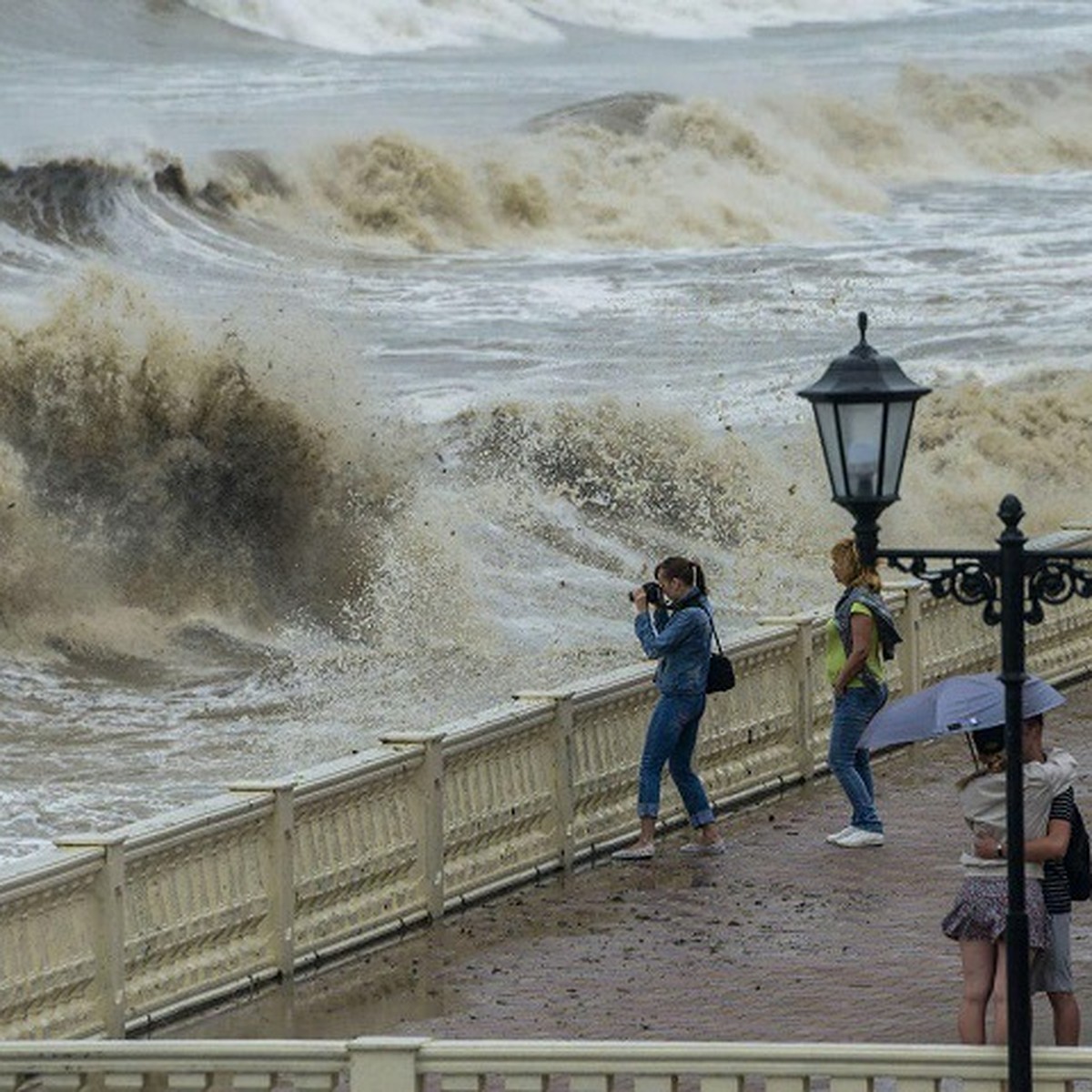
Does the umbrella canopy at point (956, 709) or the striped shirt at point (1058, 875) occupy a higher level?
the umbrella canopy at point (956, 709)

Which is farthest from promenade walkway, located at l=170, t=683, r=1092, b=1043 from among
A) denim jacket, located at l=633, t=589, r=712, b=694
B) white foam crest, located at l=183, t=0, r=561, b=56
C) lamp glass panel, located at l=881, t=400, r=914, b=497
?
white foam crest, located at l=183, t=0, r=561, b=56

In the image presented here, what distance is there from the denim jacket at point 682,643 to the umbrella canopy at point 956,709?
385 cm

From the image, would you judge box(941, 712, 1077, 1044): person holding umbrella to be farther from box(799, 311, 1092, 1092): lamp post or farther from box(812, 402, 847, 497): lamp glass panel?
box(812, 402, 847, 497): lamp glass panel

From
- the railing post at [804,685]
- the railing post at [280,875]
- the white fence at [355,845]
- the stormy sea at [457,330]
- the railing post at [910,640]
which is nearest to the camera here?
the white fence at [355,845]

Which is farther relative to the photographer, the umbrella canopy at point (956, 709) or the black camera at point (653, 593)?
the black camera at point (653, 593)

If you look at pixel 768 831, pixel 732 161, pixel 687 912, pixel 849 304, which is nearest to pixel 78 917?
pixel 687 912

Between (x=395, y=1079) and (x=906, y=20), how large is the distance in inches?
3058

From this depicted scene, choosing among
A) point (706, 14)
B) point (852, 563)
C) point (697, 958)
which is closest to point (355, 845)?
point (697, 958)

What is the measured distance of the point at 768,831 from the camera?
15.4 meters

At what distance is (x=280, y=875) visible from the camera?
503 inches

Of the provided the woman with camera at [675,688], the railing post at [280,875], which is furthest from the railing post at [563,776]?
the railing post at [280,875]

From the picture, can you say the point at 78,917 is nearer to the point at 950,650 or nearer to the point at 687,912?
the point at 687,912

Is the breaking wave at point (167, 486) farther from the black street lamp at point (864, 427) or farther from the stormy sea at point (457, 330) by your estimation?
the black street lamp at point (864, 427)

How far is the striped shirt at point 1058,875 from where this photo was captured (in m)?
9.91
